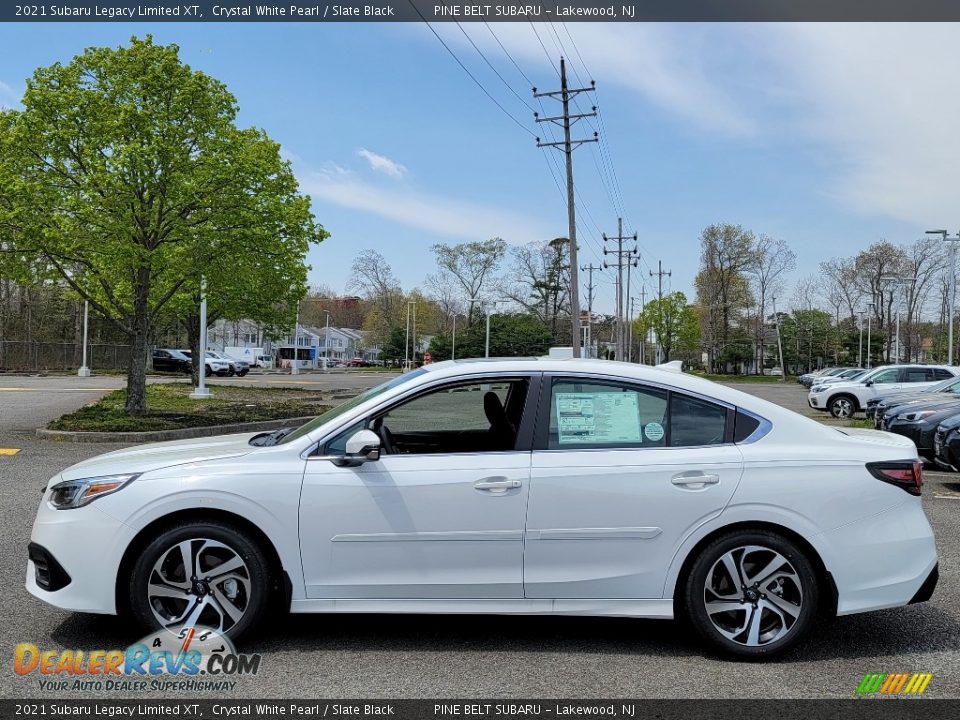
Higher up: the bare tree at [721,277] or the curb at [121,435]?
the bare tree at [721,277]

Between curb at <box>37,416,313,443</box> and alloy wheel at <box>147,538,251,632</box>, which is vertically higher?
alloy wheel at <box>147,538,251,632</box>

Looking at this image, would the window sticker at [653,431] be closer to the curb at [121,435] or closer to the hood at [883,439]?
the hood at [883,439]

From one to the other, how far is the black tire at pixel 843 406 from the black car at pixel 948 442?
14.1 m

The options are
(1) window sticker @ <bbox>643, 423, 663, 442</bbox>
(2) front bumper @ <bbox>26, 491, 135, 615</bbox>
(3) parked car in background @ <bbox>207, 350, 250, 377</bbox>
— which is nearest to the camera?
(2) front bumper @ <bbox>26, 491, 135, 615</bbox>

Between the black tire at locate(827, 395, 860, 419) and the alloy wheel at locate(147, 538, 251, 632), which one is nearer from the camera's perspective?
the alloy wheel at locate(147, 538, 251, 632)

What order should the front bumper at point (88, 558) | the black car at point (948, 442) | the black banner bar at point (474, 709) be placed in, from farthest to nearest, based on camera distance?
the black car at point (948, 442) < the front bumper at point (88, 558) < the black banner bar at point (474, 709)

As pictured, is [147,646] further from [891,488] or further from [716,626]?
[891,488]

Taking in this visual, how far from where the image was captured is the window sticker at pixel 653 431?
14.2 feet

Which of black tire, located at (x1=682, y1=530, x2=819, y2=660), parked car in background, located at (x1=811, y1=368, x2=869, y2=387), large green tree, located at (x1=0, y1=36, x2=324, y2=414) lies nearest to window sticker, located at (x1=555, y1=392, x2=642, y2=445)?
black tire, located at (x1=682, y1=530, x2=819, y2=660)

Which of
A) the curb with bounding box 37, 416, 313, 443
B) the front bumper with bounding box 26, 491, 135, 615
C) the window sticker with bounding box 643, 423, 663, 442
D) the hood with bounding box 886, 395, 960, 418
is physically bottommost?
the curb with bounding box 37, 416, 313, 443

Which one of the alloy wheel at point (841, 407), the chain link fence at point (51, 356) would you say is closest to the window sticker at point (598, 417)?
the alloy wheel at point (841, 407)

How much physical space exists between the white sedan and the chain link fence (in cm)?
4905

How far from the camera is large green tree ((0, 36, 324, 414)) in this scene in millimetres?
14961

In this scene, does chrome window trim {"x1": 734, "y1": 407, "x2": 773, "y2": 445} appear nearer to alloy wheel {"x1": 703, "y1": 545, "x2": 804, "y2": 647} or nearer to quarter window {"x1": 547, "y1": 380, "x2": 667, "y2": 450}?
quarter window {"x1": 547, "y1": 380, "x2": 667, "y2": 450}
